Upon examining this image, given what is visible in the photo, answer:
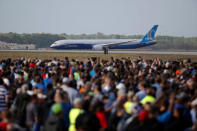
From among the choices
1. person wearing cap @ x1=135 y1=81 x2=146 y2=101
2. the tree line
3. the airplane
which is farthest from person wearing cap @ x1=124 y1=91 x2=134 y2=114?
the tree line

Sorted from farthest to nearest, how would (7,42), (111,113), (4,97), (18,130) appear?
(7,42) < (4,97) < (111,113) < (18,130)

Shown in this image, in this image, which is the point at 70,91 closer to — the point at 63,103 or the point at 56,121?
the point at 63,103

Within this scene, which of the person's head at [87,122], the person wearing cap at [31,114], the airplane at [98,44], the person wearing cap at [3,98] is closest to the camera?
the person's head at [87,122]

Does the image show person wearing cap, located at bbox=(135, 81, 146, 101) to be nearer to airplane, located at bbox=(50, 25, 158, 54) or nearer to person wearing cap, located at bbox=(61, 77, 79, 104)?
person wearing cap, located at bbox=(61, 77, 79, 104)

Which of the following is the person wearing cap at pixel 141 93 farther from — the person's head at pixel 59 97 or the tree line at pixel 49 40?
the tree line at pixel 49 40

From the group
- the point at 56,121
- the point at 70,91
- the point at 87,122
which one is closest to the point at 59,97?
the point at 56,121

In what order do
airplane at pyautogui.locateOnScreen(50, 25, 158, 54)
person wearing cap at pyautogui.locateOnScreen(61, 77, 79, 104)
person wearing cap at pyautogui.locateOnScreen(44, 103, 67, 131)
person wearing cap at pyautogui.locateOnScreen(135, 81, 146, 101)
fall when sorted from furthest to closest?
1. airplane at pyautogui.locateOnScreen(50, 25, 158, 54)
2. person wearing cap at pyautogui.locateOnScreen(61, 77, 79, 104)
3. person wearing cap at pyautogui.locateOnScreen(135, 81, 146, 101)
4. person wearing cap at pyautogui.locateOnScreen(44, 103, 67, 131)

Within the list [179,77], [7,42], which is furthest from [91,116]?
[7,42]

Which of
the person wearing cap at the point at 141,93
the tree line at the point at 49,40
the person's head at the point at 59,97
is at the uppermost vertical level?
the person's head at the point at 59,97

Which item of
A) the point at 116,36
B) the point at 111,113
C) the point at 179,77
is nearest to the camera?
the point at 111,113

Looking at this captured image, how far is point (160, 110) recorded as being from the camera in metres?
8.45

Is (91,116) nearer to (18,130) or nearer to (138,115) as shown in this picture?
(138,115)

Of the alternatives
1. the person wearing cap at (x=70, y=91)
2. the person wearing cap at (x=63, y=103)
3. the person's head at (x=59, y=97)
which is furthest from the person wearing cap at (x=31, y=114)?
the person wearing cap at (x=70, y=91)

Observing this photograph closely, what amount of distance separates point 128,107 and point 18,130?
2.66 m
